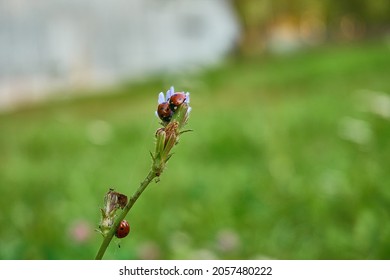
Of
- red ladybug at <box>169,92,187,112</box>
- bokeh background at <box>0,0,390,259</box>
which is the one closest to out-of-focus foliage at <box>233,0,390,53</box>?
bokeh background at <box>0,0,390,259</box>

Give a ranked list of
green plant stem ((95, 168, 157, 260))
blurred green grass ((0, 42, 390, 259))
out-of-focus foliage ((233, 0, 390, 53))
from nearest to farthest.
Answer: green plant stem ((95, 168, 157, 260)), blurred green grass ((0, 42, 390, 259)), out-of-focus foliage ((233, 0, 390, 53))

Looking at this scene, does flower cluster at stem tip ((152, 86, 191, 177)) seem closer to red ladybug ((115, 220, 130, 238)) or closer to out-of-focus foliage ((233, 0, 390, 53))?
red ladybug ((115, 220, 130, 238))

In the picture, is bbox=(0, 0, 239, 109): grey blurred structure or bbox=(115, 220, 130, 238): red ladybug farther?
bbox=(0, 0, 239, 109): grey blurred structure

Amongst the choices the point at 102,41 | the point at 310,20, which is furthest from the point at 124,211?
the point at 102,41

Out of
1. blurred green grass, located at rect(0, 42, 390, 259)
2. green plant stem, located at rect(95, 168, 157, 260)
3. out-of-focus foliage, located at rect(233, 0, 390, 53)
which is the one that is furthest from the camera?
out-of-focus foliage, located at rect(233, 0, 390, 53)

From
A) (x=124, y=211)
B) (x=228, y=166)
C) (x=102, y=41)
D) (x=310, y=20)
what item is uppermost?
(x=102, y=41)

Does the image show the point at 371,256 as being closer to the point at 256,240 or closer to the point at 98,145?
the point at 256,240

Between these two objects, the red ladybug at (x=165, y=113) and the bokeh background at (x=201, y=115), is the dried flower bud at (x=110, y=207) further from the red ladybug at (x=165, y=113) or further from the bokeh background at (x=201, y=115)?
the bokeh background at (x=201, y=115)

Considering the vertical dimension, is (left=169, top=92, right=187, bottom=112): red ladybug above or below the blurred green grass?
below

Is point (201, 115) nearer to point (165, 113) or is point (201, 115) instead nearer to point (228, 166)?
point (228, 166)
